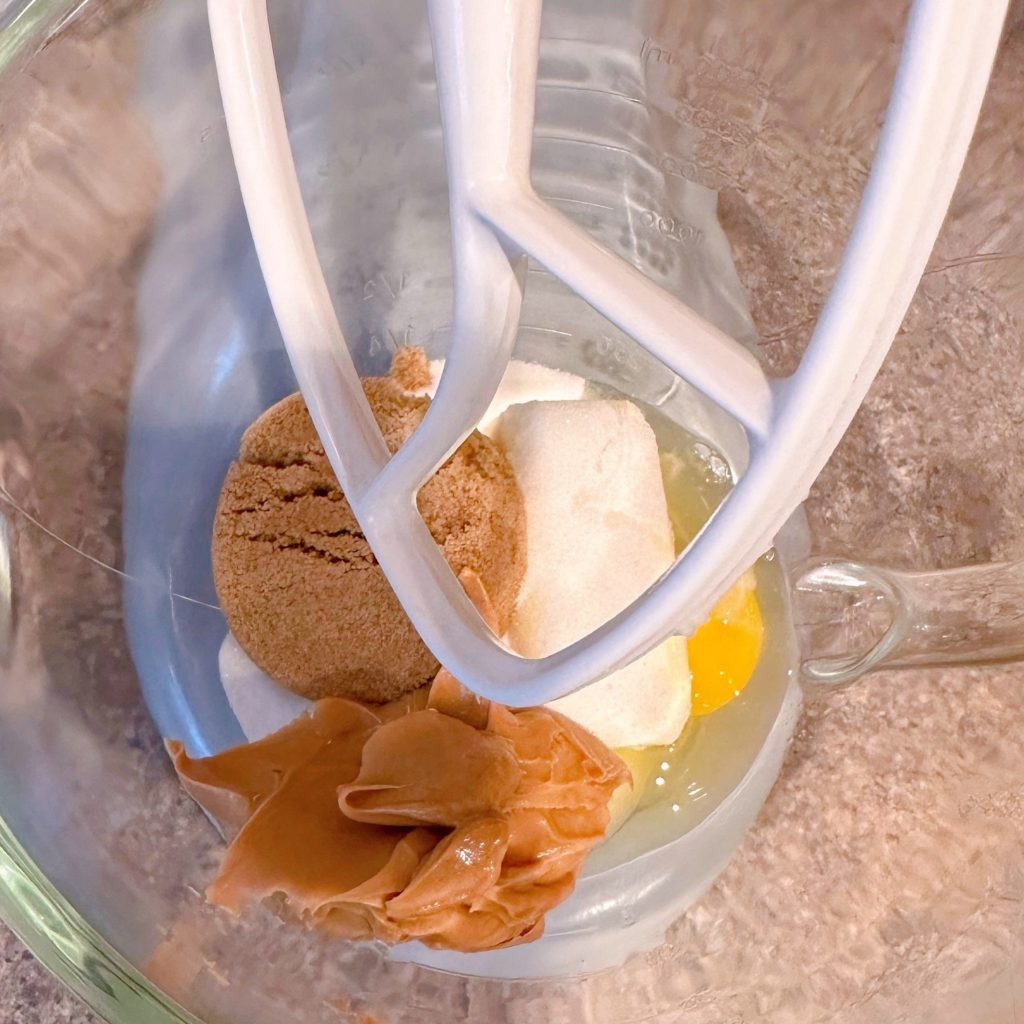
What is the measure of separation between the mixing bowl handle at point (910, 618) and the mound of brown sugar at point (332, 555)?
204mm

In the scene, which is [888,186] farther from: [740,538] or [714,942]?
[714,942]

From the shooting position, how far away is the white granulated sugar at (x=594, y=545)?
21.6 inches

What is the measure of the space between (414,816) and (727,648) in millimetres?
250

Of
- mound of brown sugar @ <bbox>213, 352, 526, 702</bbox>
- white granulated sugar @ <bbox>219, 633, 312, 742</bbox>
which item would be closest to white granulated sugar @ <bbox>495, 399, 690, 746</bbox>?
mound of brown sugar @ <bbox>213, 352, 526, 702</bbox>

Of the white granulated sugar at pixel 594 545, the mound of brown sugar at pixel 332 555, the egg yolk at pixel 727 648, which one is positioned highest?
the mound of brown sugar at pixel 332 555

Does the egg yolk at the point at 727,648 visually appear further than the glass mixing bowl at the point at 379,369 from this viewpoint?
Yes

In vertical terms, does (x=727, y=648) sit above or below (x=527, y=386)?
below

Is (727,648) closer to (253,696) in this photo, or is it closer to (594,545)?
(594,545)

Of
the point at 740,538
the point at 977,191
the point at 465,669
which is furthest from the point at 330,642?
the point at 977,191

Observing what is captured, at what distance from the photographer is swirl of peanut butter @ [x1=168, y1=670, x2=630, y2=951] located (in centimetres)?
43

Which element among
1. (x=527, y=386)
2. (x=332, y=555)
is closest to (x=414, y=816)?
(x=332, y=555)

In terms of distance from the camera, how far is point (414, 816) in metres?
0.45

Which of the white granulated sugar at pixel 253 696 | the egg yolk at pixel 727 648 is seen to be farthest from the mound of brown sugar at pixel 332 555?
the egg yolk at pixel 727 648

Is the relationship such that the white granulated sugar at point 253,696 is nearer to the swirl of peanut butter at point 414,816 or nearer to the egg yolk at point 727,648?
the swirl of peanut butter at point 414,816
